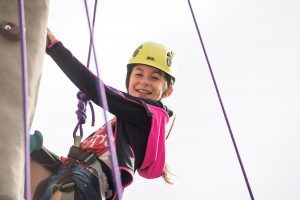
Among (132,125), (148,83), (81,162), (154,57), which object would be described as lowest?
(81,162)

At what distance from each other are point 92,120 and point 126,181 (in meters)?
0.42

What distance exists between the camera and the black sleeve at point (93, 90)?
2025mm

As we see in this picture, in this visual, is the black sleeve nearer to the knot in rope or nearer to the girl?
the girl

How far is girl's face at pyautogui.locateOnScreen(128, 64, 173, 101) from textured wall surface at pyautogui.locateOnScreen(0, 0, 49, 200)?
1.44 m

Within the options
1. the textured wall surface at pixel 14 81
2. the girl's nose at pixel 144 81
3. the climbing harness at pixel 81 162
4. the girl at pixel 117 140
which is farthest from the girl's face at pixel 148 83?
the textured wall surface at pixel 14 81

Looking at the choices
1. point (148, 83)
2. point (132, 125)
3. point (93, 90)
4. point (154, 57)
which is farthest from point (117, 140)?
point (154, 57)

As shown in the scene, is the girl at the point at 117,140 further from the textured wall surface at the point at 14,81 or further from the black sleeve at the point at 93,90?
the textured wall surface at the point at 14,81

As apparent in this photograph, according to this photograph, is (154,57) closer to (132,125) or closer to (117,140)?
(132,125)

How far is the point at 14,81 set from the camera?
1.37 m

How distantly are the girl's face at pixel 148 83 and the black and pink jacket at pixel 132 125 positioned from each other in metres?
0.29

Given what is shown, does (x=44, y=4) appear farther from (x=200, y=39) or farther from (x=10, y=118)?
(x=200, y=39)

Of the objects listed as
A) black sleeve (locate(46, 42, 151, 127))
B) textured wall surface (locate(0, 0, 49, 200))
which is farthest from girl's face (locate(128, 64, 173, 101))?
textured wall surface (locate(0, 0, 49, 200))

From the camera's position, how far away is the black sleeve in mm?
2025

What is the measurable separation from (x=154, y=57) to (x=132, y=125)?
0.90m
